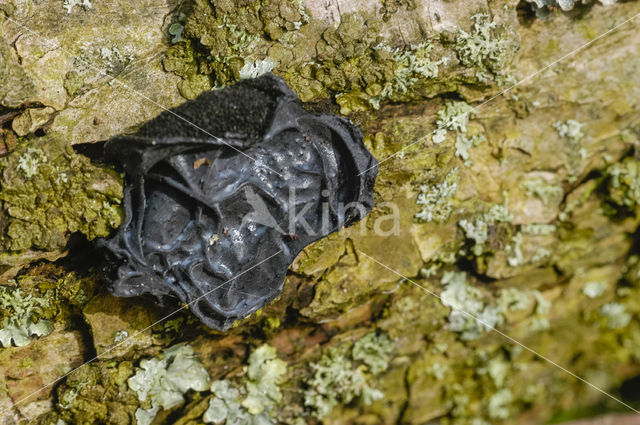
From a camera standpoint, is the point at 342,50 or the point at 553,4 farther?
the point at 553,4

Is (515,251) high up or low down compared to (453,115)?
down

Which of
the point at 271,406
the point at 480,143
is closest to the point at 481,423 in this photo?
the point at 271,406

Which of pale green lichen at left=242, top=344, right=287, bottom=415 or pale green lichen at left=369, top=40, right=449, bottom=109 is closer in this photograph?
pale green lichen at left=369, top=40, right=449, bottom=109

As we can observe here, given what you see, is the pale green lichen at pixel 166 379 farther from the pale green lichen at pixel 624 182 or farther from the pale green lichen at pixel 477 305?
the pale green lichen at pixel 624 182

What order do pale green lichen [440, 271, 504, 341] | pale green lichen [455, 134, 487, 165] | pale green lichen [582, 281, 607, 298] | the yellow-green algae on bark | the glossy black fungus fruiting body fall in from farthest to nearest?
pale green lichen [582, 281, 607, 298] → pale green lichen [440, 271, 504, 341] → pale green lichen [455, 134, 487, 165] → the yellow-green algae on bark → the glossy black fungus fruiting body

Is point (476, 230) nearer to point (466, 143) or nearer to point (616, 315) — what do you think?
point (466, 143)

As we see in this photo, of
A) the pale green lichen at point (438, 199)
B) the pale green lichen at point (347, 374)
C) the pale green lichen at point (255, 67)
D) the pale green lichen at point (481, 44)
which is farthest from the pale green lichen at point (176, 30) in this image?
the pale green lichen at point (347, 374)

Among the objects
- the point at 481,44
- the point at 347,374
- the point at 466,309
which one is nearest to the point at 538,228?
the point at 466,309

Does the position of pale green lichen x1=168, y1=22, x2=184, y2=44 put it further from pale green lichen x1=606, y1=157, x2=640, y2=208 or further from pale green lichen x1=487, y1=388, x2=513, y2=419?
pale green lichen x1=487, y1=388, x2=513, y2=419

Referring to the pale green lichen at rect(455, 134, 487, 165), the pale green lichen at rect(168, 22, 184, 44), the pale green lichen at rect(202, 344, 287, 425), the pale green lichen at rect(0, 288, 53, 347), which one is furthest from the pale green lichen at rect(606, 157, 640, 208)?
the pale green lichen at rect(0, 288, 53, 347)
